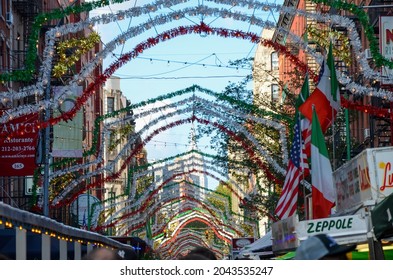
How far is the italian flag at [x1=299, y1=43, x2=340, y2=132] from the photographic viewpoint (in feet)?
65.7

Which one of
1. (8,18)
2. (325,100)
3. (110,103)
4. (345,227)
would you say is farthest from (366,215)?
(110,103)

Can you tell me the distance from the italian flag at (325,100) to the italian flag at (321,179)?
2.74m

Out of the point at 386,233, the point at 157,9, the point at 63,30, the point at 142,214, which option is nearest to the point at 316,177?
the point at 386,233

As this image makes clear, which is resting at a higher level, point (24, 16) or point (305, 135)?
point (24, 16)

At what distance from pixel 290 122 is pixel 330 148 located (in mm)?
3384

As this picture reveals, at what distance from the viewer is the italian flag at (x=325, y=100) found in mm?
20016

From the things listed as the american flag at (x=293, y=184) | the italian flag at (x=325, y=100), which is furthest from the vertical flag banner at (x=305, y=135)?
the italian flag at (x=325, y=100)

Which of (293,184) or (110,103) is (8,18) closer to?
(293,184)

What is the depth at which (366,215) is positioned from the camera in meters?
12.4
